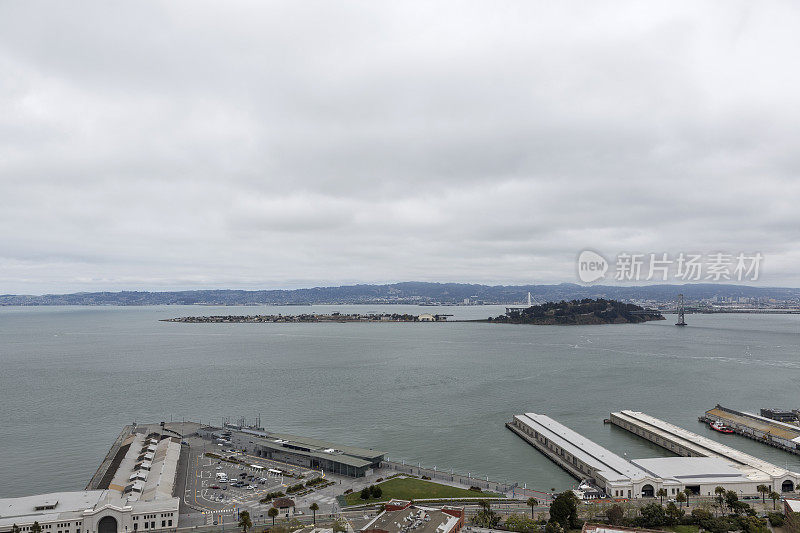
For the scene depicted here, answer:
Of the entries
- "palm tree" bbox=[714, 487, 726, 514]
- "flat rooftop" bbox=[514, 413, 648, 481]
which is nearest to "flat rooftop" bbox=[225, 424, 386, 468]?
"flat rooftop" bbox=[514, 413, 648, 481]

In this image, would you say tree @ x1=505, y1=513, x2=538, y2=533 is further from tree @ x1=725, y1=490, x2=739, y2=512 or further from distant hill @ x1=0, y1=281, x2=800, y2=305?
distant hill @ x1=0, y1=281, x2=800, y2=305

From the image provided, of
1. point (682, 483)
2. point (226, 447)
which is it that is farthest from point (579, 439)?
point (226, 447)

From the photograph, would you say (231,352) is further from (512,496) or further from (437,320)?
(437,320)

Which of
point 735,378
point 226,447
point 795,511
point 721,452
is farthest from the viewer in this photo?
point 735,378

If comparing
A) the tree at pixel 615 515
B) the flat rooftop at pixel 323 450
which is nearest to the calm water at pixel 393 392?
the flat rooftop at pixel 323 450

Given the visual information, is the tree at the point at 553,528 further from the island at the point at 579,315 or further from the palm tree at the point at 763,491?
the island at the point at 579,315
